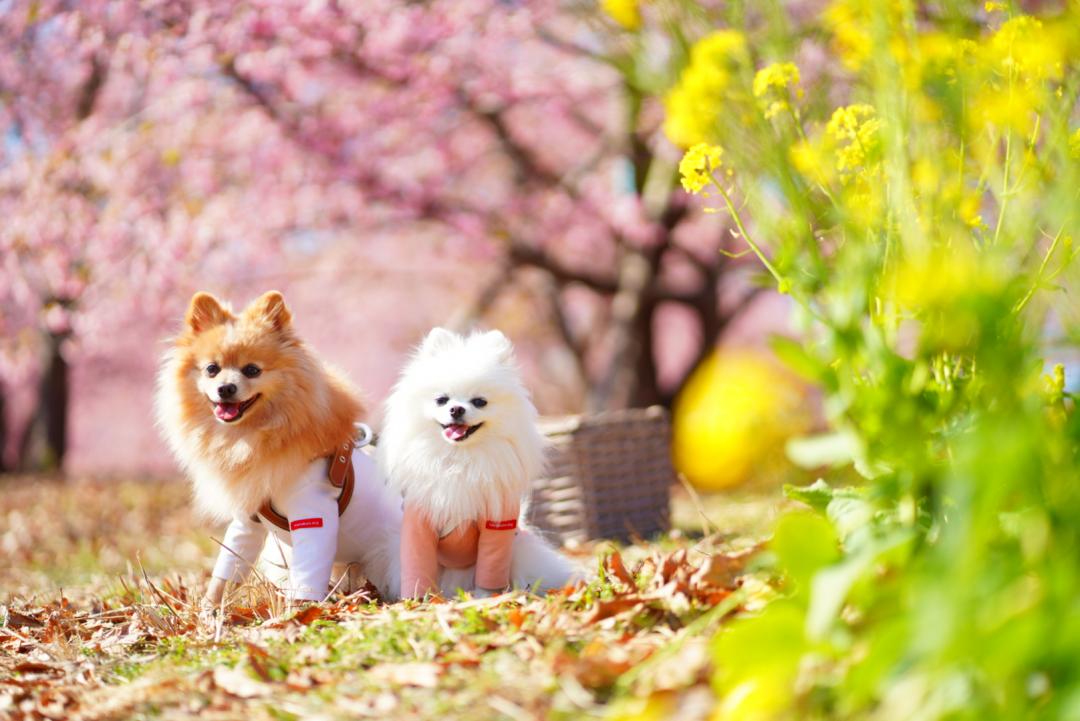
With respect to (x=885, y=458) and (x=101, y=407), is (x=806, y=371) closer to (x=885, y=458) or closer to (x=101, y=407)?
(x=885, y=458)

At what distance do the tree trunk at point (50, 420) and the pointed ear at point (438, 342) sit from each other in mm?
8894

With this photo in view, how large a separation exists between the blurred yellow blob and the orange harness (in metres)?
4.30

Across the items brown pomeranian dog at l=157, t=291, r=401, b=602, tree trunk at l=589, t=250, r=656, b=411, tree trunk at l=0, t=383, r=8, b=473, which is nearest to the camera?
brown pomeranian dog at l=157, t=291, r=401, b=602

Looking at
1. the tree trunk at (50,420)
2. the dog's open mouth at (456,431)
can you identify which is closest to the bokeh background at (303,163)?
the tree trunk at (50,420)

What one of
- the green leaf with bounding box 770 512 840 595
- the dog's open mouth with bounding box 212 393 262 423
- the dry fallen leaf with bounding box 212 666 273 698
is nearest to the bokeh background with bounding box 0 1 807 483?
the dog's open mouth with bounding box 212 393 262 423

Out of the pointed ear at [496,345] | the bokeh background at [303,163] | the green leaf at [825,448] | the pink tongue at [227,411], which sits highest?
the bokeh background at [303,163]

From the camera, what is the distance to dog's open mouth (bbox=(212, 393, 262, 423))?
→ 273cm

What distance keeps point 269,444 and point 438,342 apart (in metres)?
0.56

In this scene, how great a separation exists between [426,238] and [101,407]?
9.01m

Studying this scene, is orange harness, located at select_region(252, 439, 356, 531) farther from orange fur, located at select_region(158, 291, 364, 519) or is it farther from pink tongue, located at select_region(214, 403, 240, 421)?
pink tongue, located at select_region(214, 403, 240, 421)

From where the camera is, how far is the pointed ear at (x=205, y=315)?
2.87 meters

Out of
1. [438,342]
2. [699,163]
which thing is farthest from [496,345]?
[699,163]

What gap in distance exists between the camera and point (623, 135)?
789 cm

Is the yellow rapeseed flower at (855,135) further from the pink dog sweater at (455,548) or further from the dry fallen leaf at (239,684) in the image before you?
the dry fallen leaf at (239,684)
